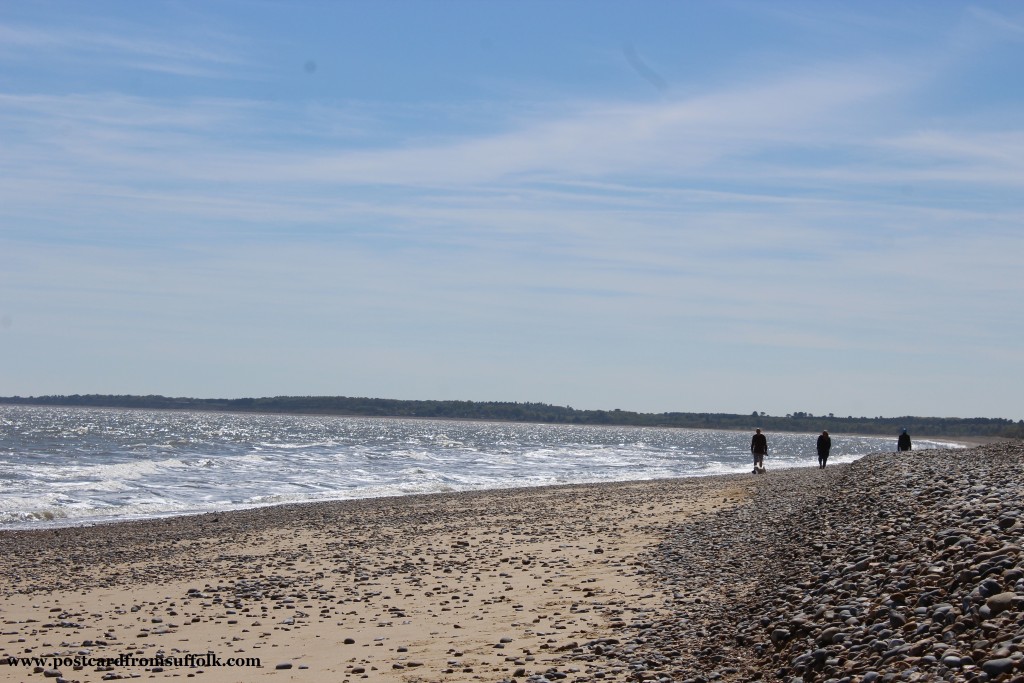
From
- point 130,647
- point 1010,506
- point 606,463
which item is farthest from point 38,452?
point 1010,506

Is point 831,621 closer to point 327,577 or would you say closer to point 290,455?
point 327,577

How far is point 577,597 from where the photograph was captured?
12273mm

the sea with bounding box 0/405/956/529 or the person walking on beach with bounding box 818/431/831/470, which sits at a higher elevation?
the person walking on beach with bounding box 818/431/831/470

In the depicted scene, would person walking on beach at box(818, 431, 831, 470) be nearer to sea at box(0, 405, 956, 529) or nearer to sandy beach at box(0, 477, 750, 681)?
sea at box(0, 405, 956, 529)

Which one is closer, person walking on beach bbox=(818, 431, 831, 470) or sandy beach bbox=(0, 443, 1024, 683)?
sandy beach bbox=(0, 443, 1024, 683)

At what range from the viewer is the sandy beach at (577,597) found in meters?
8.02

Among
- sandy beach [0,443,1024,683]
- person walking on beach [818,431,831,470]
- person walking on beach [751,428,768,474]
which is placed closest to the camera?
sandy beach [0,443,1024,683]

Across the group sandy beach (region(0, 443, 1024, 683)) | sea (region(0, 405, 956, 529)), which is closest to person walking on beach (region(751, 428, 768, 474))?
sea (region(0, 405, 956, 529))

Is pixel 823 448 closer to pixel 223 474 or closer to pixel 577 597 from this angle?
pixel 223 474

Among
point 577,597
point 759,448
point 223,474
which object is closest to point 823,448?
point 759,448

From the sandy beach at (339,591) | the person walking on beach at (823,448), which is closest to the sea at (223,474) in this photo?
the sandy beach at (339,591)

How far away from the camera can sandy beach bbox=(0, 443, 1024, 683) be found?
8.02 m

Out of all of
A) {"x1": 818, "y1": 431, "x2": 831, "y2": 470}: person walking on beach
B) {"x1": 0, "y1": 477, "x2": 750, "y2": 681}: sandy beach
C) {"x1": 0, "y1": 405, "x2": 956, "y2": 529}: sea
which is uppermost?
{"x1": 818, "y1": 431, "x2": 831, "y2": 470}: person walking on beach

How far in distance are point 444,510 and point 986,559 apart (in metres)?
18.6
